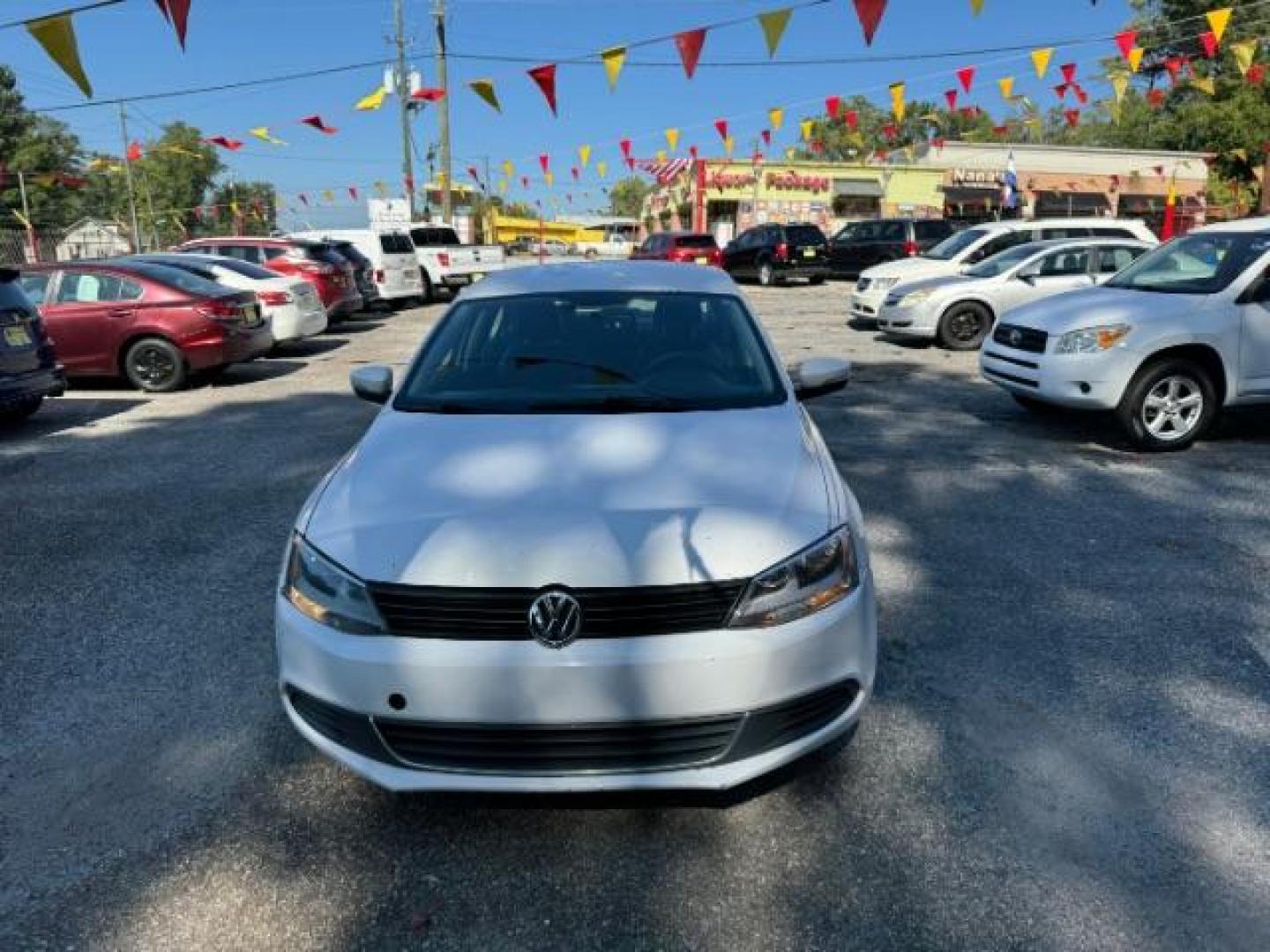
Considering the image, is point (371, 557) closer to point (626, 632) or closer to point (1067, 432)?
point (626, 632)

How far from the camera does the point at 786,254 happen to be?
2481cm

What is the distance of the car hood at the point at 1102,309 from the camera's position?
22.5 ft

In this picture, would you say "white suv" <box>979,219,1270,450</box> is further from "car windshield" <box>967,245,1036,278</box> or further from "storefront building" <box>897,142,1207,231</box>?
"storefront building" <box>897,142,1207,231</box>

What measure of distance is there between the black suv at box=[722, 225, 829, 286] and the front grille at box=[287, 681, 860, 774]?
23.6 metres

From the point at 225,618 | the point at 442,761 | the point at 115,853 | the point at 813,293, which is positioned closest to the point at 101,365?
the point at 225,618

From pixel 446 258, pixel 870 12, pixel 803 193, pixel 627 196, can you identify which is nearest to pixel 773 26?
pixel 870 12

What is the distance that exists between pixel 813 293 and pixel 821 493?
21143 mm

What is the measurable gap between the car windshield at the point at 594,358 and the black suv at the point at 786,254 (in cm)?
2151

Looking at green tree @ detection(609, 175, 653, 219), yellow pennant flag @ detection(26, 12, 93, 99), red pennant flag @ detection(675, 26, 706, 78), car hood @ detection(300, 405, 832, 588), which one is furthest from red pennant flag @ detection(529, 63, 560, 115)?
green tree @ detection(609, 175, 653, 219)

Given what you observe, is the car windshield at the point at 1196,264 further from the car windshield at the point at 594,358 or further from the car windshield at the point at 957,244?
the car windshield at the point at 957,244

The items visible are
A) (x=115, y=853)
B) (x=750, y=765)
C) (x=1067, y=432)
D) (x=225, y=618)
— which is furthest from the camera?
(x=1067, y=432)

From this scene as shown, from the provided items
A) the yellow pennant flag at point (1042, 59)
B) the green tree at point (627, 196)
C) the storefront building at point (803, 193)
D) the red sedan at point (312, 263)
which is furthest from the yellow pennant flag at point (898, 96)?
the green tree at point (627, 196)

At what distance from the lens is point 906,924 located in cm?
235

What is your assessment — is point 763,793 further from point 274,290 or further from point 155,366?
point 274,290
